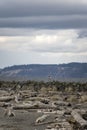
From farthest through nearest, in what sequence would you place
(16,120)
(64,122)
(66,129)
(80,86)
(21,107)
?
(80,86) → (21,107) → (16,120) → (64,122) → (66,129)

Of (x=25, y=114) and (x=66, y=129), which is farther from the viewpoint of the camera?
(x=25, y=114)

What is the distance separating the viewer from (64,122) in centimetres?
2114

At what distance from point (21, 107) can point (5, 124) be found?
6875 millimetres

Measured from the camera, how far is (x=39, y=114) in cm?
2700

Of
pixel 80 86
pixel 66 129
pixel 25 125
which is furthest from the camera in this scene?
pixel 80 86

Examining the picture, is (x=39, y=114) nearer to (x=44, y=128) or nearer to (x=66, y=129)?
(x=44, y=128)

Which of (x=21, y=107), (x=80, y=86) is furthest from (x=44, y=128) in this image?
(x=80, y=86)

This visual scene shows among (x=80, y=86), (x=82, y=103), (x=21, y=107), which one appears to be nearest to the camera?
(x=21, y=107)

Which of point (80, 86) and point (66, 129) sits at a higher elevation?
point (80, 86)

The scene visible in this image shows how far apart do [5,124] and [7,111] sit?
4727 mm

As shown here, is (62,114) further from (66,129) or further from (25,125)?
(66,129)

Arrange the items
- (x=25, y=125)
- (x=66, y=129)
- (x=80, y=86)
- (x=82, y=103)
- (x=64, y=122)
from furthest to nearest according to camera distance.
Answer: (x=80, y=86) → (x=82, y=103) → (x=25, y=125) → (x=64, y=122) → (x=66, y=129)

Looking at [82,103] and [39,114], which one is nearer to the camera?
[39,114]

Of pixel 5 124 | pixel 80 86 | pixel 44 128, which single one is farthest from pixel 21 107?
pixel 80 86
